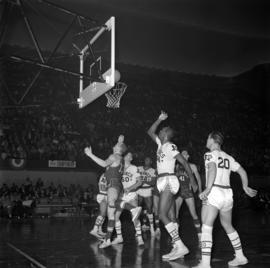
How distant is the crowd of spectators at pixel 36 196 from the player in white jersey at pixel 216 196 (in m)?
12.7

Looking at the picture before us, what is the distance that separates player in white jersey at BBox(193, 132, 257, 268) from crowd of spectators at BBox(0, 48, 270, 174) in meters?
9.09

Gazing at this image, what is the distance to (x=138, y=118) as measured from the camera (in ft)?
89.3

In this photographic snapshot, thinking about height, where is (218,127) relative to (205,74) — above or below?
below

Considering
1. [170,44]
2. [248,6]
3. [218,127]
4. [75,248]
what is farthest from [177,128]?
[75,248]

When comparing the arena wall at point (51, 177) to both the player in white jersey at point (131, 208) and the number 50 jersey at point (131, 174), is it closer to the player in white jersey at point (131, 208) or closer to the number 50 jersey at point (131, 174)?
the number 50 jersey at point (131, 174)

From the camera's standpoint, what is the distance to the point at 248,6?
808 inches

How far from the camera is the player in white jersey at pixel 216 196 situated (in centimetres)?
562

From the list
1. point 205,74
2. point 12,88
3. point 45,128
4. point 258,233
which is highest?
point 205,74

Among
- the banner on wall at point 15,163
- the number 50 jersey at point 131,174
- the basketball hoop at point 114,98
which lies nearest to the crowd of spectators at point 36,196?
the banner on wall at point 15,163

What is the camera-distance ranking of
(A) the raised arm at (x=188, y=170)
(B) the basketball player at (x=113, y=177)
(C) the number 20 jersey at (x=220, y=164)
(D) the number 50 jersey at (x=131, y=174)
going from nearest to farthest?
(C) the number 20 jersey at (x=220, y=164)
(A) the raised arm at (x=188, y=170)
(B) the basketball player at (x=113, y=177)
(D) the number 50 jersey at (x=131, y=174)

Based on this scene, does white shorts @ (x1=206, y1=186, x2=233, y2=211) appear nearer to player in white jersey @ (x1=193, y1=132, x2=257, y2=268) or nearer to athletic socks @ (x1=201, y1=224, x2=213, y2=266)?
player in white jersey @ (x1=193, y1=132, x2=257, y2=268)

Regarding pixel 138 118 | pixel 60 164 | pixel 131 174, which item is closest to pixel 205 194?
pixel 131 174

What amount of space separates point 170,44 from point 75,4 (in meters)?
9.60

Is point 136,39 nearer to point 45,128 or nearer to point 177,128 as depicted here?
point 177,128
